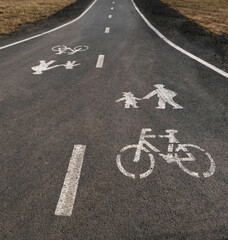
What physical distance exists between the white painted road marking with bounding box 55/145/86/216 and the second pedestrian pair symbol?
2.13m

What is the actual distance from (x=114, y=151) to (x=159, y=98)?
2.45 metres

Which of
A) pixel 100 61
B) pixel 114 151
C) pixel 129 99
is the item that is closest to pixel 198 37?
pixel 100 61

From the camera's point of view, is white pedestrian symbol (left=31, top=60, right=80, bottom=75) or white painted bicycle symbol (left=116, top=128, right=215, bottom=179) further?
white pedestrian symbol (left=31, top=60, right=80, bottom=75)

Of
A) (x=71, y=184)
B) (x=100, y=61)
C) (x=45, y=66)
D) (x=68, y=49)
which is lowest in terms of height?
(x=68, y=49)

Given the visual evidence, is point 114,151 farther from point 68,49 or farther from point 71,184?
point 68,49

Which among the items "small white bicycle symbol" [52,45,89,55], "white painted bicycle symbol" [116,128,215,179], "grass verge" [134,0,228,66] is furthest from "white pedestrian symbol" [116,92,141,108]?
"small white bicycle symbol" [52,45,89,55]

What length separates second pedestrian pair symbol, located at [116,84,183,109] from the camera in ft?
20.9

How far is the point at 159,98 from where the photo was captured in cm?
666

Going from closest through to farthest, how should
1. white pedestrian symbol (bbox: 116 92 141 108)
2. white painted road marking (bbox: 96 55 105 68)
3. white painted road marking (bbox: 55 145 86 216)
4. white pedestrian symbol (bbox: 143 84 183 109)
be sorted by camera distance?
white painted road marking (bbox: 55 145 86 216) < white pedestrian symbol (bbox: 143 84 183 109) < white pedestrian symbol (bbox: 116 92 141 108) < white painted road marking (bbox: 96 55 105 68)

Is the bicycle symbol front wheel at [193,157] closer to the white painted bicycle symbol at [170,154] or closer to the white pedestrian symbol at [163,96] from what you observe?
the white painted bicycle symbol at [170,154]

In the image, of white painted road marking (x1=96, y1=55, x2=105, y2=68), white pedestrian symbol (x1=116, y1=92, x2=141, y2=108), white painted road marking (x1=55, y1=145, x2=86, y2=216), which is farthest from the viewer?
white painted road marking (x1=96, y1=55, x2=105, y2=68)

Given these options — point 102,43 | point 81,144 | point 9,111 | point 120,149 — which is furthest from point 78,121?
point 102,43

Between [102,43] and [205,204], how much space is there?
9.92 metres

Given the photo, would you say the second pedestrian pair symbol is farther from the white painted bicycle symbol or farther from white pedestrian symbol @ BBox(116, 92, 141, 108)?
the white painted bicycle symbol
